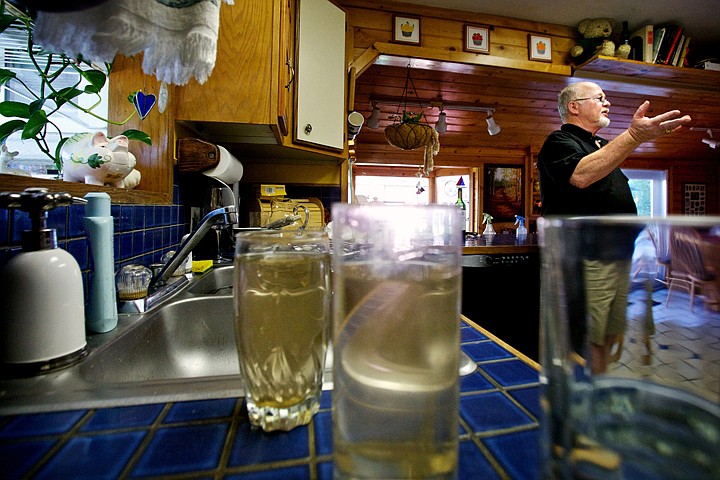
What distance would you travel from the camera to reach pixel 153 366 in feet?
2.26

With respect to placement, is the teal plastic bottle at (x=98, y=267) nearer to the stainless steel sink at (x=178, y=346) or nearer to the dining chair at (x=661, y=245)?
the stainless steel sink at (x=178, y=346)

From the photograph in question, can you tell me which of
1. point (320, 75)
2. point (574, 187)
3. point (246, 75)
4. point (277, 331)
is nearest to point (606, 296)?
point (277, 331)

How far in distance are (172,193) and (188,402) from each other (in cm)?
113

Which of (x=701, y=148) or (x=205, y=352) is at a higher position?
(x=701, y=148)

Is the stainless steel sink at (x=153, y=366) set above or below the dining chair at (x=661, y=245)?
below

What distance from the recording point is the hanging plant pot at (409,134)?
3.23 m

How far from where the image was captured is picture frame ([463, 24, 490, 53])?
101 inches

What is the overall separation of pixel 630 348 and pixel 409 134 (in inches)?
125

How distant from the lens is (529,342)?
7.16ft

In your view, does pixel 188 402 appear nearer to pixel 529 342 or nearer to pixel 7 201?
pixel 7 201

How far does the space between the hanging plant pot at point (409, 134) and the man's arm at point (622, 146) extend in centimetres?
184

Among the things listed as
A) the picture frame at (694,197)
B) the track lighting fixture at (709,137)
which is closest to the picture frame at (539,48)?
the track lighting fixture at (709,137)

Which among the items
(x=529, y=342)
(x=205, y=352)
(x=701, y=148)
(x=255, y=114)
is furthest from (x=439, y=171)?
(x=205, y=352)

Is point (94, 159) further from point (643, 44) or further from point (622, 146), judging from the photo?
point (643, 44)
